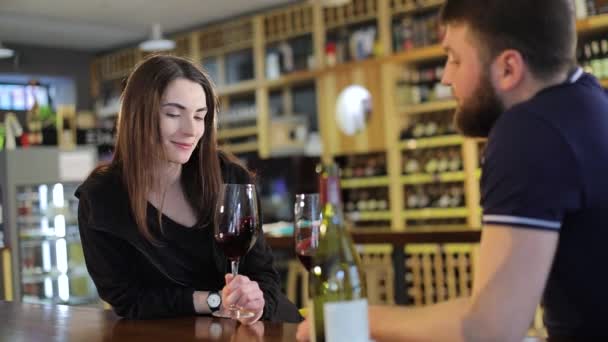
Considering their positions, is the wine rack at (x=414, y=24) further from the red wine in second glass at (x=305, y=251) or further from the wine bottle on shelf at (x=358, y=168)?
the red wine in second glass at (x=305, y=251)

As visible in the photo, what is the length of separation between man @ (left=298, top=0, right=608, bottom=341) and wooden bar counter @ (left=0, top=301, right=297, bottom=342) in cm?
18

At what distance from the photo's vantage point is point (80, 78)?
10.6 m

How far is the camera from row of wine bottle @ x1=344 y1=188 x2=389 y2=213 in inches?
295

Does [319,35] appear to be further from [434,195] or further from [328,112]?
[434,195]

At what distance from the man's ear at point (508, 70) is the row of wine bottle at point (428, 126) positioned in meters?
5.73

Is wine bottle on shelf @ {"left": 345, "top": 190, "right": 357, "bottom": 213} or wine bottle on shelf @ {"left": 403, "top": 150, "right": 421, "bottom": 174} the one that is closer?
wine bottle on shelf @ {"left": 403, "top": 150, "right": 421, "bottom": 174}

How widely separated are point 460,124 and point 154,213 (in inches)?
34.4

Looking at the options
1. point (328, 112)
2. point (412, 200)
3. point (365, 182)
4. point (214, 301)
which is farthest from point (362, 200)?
point (214, 301)

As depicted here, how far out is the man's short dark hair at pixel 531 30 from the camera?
1.20m

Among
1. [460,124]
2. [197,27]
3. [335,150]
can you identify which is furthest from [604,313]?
[197,27]

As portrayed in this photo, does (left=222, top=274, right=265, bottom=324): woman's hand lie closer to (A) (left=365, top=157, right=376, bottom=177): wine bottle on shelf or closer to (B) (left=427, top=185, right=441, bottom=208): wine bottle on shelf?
(B) (left=427, top=185, right=441, bottom=208): wine bottle on shelf

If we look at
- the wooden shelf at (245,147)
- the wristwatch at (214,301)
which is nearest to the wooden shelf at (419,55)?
the wooden shelf at (245,147)

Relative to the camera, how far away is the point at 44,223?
618cm

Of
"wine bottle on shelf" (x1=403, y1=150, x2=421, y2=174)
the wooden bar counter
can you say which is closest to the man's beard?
the wooden bar counter
